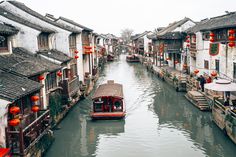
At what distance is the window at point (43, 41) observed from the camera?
26.2 m

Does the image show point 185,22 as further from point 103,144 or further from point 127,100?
point 103,144

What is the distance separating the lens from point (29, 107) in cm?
1764

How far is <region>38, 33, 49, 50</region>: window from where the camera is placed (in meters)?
26.2

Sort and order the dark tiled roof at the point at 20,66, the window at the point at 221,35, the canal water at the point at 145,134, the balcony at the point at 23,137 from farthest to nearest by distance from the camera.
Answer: the window at the point at 221,35, the canal water at the point at 145,134, the dark tiled roof at the point at 20,66, the balcony at the point at 23,137

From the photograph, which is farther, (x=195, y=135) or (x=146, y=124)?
(x=146, y=124)

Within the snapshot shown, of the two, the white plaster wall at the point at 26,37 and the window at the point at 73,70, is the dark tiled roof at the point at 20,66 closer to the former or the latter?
the white plaster wall at the point at 26,37

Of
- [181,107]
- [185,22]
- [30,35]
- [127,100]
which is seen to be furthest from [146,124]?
[185,22]

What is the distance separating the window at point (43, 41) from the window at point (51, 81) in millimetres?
3370

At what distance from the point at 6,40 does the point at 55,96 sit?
5.49 metres

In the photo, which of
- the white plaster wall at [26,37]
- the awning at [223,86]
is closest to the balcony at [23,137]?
the white plaster wall at [26,37]

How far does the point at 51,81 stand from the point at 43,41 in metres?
5.07

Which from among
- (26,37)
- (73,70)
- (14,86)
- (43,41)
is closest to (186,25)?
(73,70)

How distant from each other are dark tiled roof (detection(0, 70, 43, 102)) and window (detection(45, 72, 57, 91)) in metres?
6.20

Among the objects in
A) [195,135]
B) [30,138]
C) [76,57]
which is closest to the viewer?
[30,138]
